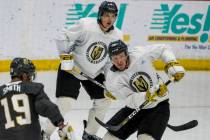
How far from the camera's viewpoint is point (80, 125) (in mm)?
5398

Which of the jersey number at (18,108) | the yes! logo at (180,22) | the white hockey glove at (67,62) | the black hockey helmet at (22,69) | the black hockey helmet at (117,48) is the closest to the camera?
the jersey number at (18,108)

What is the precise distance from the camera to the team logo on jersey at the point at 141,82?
4.08 meters

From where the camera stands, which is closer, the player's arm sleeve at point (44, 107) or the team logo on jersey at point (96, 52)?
the player's arm sleeve at point (44, 107)

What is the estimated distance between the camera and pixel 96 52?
15.8 ft

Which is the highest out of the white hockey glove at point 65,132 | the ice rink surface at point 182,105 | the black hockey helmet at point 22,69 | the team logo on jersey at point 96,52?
the black hockey helmet at point 22,69

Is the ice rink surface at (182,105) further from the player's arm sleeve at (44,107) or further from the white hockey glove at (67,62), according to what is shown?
the player's arm sleeve at (44,107)

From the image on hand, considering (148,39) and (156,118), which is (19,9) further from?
(156,118)

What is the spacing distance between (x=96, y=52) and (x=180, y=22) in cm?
250

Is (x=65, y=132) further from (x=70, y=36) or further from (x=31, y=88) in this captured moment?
(x=70, y=36)

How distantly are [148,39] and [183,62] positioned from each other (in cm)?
47

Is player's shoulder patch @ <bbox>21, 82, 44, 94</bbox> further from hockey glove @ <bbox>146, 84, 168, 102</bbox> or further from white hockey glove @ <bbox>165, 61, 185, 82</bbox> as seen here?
white hockey glove @ <bbox>165, 61, 185, 82</bbox>

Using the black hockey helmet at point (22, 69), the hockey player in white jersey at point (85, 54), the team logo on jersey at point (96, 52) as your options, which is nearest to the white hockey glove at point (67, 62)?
the hockey player in white jersey at point (85, 54)

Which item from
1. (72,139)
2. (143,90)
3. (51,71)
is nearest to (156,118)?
(143,90)

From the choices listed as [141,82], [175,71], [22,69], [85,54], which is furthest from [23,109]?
[85,54]
